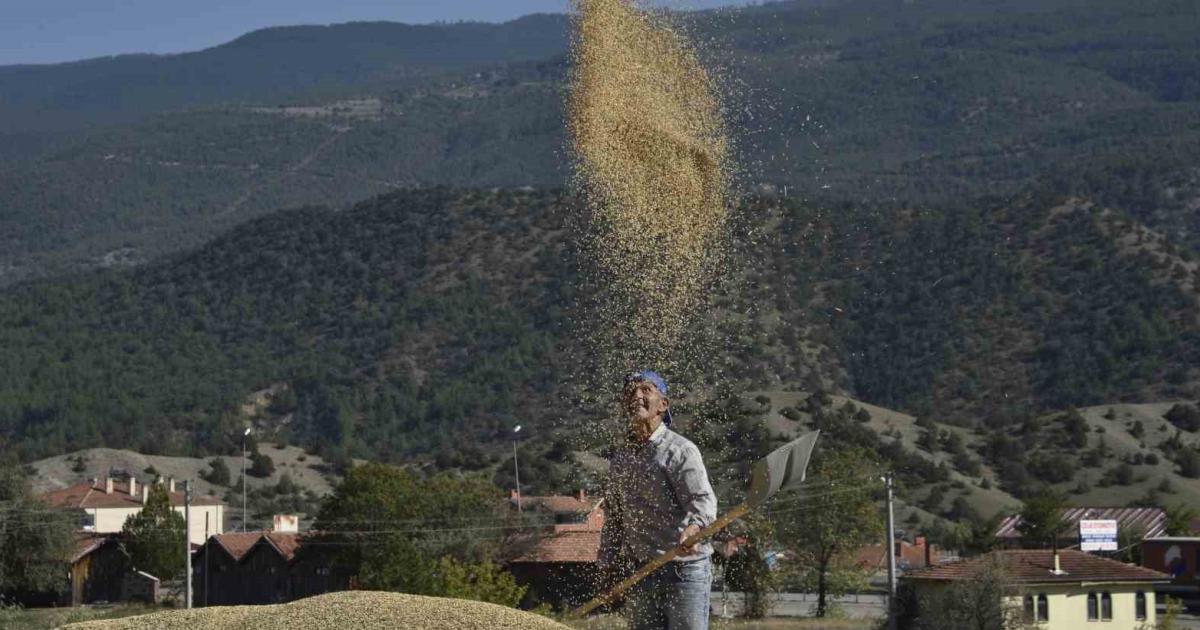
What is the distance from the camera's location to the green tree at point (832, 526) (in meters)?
69.7

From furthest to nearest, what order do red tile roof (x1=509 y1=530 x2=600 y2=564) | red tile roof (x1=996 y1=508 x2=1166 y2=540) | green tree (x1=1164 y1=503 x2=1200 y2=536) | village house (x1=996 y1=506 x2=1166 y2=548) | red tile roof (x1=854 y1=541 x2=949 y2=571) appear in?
1. green tree (x1=1164 y1=503 x2=1200 y2=536)
2. red tile roof (x1=996 y1=508 x2=1166 y2=540)
3. village house (x1=996 y1=506 x2=1166 y2=548)
4. red tile roof (x1=854 y1=541 x2=949 y2=571)
5. red tile roof (x1=509 y1=530 x2=600 y2=564)

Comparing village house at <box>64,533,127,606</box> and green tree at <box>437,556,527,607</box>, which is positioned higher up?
green tree at <box>437,556,527,607</box>

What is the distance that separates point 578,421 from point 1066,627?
3828 cm

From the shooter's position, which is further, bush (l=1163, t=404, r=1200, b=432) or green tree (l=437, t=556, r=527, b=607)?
bush (l=1163, t=404, r=1200, b=432)

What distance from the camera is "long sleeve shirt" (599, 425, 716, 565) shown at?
1084 centimetres

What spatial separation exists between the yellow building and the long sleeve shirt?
40.0 metres

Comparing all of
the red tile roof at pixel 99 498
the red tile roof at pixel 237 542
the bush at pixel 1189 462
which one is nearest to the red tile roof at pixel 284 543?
the red tile roof at pixel 237 542

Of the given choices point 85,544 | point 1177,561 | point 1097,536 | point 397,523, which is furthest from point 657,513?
point 85,544

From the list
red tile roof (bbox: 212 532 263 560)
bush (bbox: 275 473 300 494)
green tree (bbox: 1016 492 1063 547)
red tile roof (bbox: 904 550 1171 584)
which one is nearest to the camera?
red tile roof (bbox: 904 550 1171 584)

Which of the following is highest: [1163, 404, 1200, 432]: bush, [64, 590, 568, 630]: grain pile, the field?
[64, 590, 568, 630]: grain pile

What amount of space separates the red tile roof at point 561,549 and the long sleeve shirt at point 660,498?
49795mm

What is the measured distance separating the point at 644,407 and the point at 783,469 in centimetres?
88

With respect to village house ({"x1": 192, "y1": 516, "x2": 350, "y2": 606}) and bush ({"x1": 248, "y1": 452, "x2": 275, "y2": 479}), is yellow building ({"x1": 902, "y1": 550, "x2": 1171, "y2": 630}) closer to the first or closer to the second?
village house ({"x1": 192, "y1": 516, "x2": 350, "y2": 606})

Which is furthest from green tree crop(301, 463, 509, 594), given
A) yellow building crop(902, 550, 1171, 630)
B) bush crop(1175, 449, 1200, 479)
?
bush crop(1175, 449, 1200, 479)
